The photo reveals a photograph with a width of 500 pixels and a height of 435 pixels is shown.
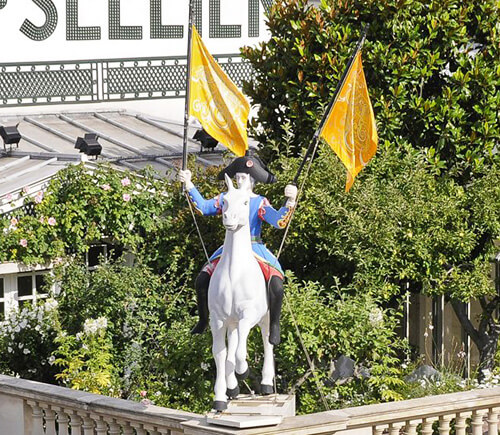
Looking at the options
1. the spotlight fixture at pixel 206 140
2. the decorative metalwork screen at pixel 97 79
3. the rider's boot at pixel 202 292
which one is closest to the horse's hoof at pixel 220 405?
the rider's boot at pixel 202 292

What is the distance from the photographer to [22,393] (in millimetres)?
13578

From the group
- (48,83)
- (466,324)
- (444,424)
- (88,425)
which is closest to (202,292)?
(88,425)

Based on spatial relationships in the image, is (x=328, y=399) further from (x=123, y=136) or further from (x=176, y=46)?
(x=176, y=46)

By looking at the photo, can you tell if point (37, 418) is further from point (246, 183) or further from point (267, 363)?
point (246, 183)

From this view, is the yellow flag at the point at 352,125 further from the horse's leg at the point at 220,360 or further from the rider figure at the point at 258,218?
the horse's leg at the point at 220,360

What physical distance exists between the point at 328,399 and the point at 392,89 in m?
4.42

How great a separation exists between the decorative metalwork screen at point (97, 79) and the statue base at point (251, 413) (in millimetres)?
10441

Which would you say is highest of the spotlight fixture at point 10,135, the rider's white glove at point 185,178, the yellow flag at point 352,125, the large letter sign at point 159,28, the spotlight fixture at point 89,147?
the large letter sign at point 159,28

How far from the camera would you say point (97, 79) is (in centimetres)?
2286

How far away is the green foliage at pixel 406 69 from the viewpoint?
17.1m

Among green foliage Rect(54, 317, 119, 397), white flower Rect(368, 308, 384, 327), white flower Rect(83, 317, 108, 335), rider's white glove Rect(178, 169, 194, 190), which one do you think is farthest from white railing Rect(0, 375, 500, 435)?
rider's white glove Rect(178, 169, 194, 190)

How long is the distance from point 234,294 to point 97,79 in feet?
38.5

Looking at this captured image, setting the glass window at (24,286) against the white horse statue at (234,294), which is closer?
the white horse statue at (234,294)

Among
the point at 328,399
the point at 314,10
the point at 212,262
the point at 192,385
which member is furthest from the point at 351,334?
the point at 314,10
